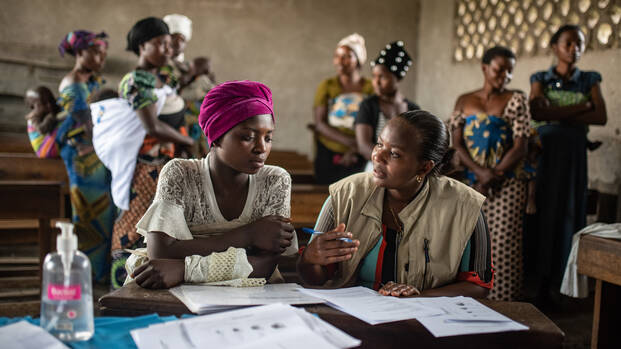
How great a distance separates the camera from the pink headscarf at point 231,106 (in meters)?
1.79

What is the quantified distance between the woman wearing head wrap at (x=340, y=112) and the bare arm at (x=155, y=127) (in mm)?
1419

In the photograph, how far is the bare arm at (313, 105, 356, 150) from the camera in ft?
13.8

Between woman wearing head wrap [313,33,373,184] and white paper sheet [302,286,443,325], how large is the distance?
A: 9.07 ft

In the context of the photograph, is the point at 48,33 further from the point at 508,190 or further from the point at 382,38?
the point at 508,190

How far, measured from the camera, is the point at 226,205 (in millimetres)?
1898

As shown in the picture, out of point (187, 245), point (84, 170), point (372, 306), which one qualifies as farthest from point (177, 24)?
point (372, 306)

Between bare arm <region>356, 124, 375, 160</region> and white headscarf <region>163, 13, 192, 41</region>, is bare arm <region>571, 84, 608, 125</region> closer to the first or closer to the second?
bare arm <region>356, 124, 375, 160</region>

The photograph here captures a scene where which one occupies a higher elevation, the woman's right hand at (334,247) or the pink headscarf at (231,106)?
the pink headscarf at (231,106)

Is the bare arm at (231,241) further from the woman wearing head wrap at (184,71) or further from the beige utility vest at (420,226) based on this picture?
the woman wearing head wrap at (184,71)

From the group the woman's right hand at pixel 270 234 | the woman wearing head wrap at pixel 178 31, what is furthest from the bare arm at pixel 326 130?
the woman's right hand at pixel 270 234

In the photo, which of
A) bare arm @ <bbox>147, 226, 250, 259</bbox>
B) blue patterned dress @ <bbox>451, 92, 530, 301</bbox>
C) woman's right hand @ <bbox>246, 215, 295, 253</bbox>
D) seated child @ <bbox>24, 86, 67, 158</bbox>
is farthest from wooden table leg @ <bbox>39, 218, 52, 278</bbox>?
blue patterned dress @ <bbox>451, 92, 530, 301</bbox>

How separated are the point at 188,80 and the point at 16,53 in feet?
9.13

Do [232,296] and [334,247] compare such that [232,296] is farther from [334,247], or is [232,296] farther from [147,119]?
[147,119]

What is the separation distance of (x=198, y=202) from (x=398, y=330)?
2.93 feet
